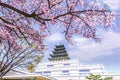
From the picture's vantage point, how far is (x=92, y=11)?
4836mm

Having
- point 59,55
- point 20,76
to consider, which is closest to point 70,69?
point 59,55

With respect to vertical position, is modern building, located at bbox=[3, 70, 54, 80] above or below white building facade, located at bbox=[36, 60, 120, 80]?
below

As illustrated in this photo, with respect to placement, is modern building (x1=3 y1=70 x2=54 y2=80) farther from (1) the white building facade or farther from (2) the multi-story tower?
(2) the multi-story tower

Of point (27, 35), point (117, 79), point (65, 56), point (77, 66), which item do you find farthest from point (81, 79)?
point (27, 35)

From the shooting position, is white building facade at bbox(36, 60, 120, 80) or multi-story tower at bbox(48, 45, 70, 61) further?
multi-story tower at bbox(48, 45, 70, 61)

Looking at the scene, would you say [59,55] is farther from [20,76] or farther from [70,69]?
[20,76]

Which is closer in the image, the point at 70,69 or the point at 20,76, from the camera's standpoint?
the point at 20,76

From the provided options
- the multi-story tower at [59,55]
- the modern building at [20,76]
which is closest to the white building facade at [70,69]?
the multi-story tower at [59,55]

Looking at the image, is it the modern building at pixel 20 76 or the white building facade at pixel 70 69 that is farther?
the white building facade at pixel 70 69

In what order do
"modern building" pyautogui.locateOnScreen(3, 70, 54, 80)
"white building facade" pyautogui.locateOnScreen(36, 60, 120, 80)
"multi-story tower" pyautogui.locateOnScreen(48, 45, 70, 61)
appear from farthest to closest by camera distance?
"multi-story tower" pyautogui.locateOnScreen(48, 45, 70, 61) < "white building facade" pyautogui.locateOnScreen(36, 60, 120, 80) < "modern building" pyautogui.locateOnScreen(3, 70, 54, 80)

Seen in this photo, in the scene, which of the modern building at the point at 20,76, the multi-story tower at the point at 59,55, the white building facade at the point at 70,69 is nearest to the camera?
the modern building at the point at 20,76

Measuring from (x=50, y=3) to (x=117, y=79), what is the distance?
52.2m

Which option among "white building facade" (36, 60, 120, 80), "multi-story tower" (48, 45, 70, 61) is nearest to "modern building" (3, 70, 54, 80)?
"white building facade" (36, 60, 120, 80)

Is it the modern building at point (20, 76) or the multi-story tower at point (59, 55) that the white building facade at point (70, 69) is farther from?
the modern building at point (20, 76)
